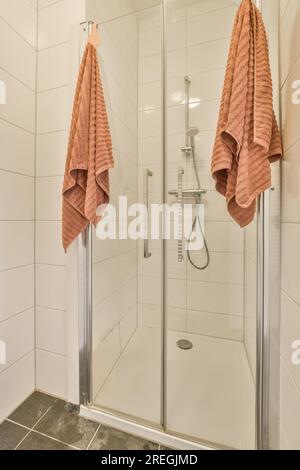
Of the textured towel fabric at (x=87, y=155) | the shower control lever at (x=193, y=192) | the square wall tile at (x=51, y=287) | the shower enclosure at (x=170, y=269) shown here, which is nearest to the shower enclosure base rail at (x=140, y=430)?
the shower enclosure at (x=170, y=269)

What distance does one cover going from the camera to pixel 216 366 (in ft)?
4.44

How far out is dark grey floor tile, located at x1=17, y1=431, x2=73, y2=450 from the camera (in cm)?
87

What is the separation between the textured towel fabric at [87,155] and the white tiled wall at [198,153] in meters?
0.50

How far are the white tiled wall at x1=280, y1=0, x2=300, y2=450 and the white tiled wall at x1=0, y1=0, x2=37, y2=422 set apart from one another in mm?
1137

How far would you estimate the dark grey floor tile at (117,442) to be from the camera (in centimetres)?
88

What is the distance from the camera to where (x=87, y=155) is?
3.03 ft

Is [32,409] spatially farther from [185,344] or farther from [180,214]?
[180,214]

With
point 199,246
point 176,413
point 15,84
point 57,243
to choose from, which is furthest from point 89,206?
point 176,413

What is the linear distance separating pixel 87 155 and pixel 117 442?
1213 millimetres

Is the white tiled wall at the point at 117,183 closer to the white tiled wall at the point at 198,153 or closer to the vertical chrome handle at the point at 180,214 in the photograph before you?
the white tiled wall at the point at 198,153

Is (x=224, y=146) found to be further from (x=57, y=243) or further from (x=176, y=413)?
(x=176, y=413)

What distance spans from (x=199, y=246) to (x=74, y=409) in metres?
1.19

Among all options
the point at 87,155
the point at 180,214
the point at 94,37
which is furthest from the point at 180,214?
the point at 94,37

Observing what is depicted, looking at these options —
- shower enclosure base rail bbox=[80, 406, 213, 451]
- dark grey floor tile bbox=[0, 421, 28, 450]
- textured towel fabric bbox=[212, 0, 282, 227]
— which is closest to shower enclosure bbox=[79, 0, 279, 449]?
shower enclosure base rail bbox=[80, 406, 213, 451]
